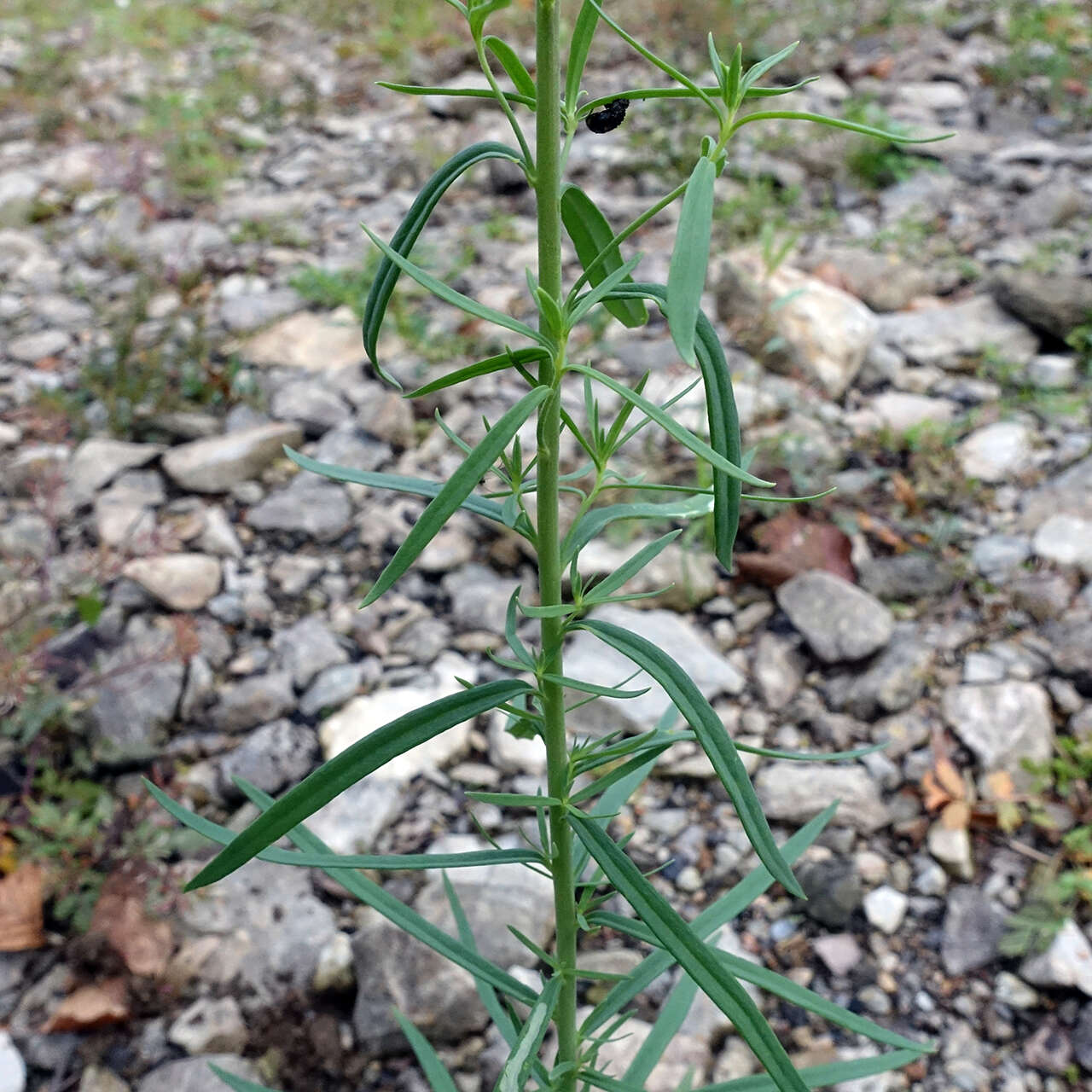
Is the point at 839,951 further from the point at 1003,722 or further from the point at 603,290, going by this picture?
the point at 603,290

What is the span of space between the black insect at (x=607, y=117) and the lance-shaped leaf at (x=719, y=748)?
1.13ft

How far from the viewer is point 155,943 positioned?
5.38ft

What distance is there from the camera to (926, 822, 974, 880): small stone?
1769mm

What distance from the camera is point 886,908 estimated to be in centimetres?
174

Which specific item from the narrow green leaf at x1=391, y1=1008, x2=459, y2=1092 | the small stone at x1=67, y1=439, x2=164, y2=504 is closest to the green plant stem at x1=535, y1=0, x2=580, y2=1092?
the narrow green leaf at x1=391, y1=1008, x2=459, y2=1092

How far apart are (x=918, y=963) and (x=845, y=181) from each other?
9.36ft

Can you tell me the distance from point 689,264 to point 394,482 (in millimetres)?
441

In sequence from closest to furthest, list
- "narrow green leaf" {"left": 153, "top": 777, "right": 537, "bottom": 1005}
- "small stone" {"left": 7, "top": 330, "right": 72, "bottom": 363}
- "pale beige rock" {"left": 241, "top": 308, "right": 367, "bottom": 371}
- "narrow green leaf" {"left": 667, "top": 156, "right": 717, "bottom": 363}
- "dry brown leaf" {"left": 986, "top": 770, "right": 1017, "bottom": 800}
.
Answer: "narrow green leaf" {"left": 667, "top": 156, "right": 717, "bottom": 363} → "narrow green leaf" {"left": 153, "top": 777, "right": 537, "bottom": 1005} → "dry brown leaf" {"left": 986, "top": 770, "right": 1017, "bottom": 800} → "pale beige rock" {"left": 241, "top": 308, "right": 367, "bottom": 371} → "small stone" {"left": 7, "top": 330, "right": 72, "bottom": 363}

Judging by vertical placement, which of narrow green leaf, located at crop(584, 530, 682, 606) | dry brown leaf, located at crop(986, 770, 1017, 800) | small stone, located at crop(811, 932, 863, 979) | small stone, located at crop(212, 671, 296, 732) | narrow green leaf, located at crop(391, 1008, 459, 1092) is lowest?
small stone, located at crop(811, 932, 863, 979)

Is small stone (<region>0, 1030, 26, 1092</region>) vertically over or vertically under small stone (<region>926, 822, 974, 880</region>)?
over

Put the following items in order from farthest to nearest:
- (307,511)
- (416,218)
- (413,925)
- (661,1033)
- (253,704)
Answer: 1. (307,511)
2. (253,704)
3. (661,1033)
4. (413,925)
5. (416,218)

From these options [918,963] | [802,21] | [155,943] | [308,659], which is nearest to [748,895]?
[918,963]

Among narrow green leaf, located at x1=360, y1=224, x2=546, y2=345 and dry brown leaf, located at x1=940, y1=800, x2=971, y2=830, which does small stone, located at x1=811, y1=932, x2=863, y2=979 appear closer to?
dry brown leaf, located at x1=940, y1=800, x2=971, y2=830

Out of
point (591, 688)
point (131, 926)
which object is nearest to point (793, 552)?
point (131, 926)
